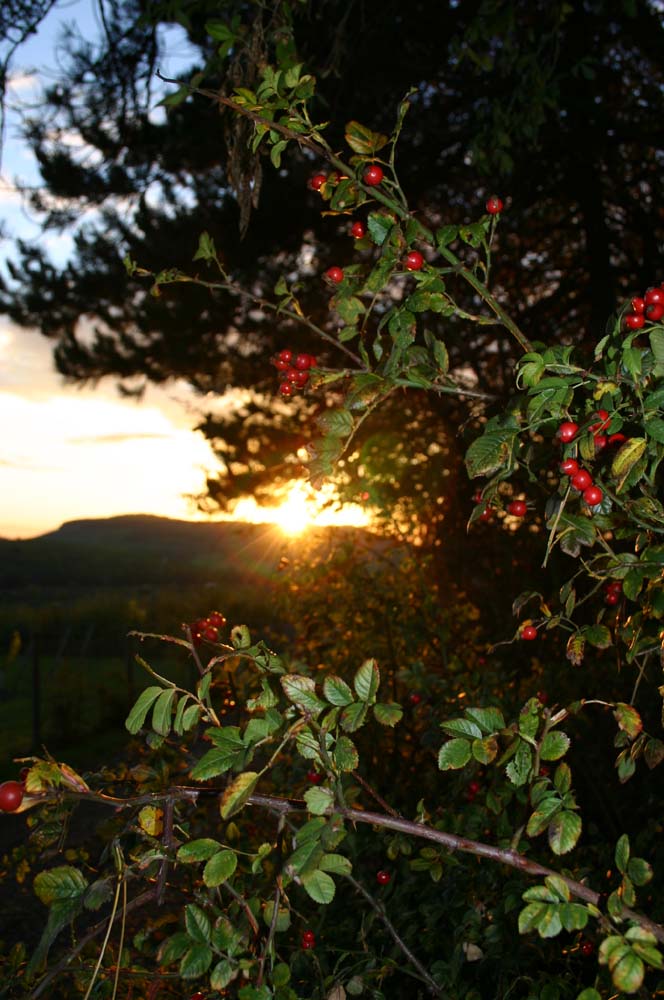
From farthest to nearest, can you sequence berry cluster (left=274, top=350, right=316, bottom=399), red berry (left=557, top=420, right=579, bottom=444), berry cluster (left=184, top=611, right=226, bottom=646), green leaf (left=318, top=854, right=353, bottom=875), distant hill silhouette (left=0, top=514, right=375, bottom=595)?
distant hill silhouette (left=0, top=514, right=375, bottom=595)
berry cluster (left=184, top=611, right=226, bottom=646)
berry cluster (left=274, top=350, right=316, bottom=399)
red berry (left=557, top=420, right=579, bottom=444)
green leaf (left=318, top=854, right=353, bottom=875)

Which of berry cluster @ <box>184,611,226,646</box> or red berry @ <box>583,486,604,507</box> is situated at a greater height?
red berry @ <box>583,486,604,507</box>

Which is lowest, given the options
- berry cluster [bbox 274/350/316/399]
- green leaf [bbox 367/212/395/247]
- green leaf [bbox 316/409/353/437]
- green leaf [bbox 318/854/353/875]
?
green leaf [bbox 318/854/353/875]

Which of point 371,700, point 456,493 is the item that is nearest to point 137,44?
point 456,493

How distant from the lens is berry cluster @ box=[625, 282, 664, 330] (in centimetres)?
121

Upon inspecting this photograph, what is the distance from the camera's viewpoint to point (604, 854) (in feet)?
7.32

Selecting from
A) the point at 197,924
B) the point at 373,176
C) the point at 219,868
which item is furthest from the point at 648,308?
the point at 197,924

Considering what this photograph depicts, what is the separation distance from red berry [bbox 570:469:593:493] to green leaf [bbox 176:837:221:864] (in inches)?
29.0

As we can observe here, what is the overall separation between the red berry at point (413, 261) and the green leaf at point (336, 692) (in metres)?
0.72

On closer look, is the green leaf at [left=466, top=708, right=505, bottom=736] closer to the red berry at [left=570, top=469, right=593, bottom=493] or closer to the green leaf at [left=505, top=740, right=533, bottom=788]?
the green leaf at [left=505, top=740, right=533, bottom=788]

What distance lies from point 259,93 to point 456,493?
4015mm

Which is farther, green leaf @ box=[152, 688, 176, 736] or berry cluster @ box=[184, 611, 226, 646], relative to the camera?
berry cluster @ box=[184, 611, 226, 646]

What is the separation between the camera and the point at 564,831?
39.4 inches

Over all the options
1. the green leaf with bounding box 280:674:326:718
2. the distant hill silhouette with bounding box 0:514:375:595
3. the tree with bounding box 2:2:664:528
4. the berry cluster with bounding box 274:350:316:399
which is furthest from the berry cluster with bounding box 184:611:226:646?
the distant hill silhouette with bounding box 0:514:375:595

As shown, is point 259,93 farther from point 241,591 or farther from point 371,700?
point 241,591
